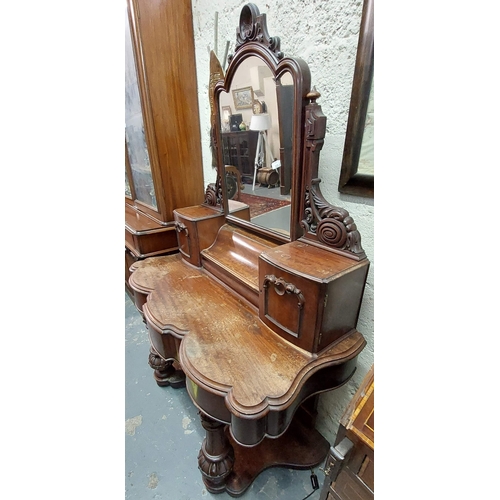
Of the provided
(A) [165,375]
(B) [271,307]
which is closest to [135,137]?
(B) [271,307]

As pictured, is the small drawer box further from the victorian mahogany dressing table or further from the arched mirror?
the arched mirror

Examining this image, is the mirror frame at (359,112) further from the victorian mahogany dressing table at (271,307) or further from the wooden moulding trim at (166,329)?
the wooden moulding trim at (166,329)

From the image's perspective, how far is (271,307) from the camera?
73 centimetres

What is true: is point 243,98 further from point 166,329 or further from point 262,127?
point 166,329

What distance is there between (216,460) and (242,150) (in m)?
1.16

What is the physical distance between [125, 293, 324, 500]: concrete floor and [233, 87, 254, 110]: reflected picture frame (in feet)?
4.73

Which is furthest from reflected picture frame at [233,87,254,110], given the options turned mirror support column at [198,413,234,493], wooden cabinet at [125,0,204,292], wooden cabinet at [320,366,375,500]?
turned mirror support column at [198,413,234,493]

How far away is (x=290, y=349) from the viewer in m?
0.69

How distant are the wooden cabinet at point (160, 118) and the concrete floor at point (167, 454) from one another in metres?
0.80

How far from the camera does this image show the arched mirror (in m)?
0.69

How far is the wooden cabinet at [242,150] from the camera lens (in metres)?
0.88

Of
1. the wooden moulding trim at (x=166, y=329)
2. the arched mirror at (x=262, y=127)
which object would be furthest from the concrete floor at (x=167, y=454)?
the arched mirror at (x=262, y=127)

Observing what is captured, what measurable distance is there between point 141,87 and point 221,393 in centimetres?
125

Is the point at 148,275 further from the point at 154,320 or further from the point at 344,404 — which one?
the point at 344,404
